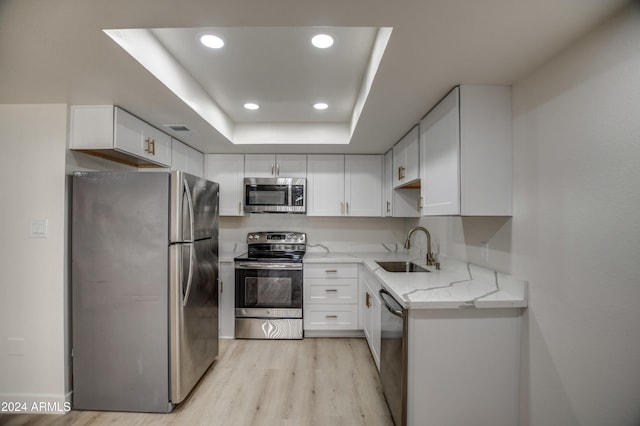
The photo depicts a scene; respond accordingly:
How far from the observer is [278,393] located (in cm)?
211

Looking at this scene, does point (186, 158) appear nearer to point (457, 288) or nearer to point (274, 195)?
point (274, 195)

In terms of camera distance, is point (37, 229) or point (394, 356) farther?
point (37, 229)

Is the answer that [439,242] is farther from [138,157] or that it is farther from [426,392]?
[138,157]

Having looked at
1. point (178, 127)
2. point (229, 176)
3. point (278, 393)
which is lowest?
point (278, 393)

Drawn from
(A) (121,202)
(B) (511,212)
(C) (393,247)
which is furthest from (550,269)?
(A) (121,202)

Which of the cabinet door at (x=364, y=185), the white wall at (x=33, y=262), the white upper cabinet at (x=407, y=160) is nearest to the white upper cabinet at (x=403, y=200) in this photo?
the white upper cabinet at (x=407, y=160)

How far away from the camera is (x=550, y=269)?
52.3 inches

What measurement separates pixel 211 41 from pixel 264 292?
2355 millimetres

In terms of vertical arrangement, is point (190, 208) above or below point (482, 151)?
below

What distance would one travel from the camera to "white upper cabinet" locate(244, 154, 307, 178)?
3.33 m

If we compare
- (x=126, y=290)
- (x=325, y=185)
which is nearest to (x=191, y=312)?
(x=126, y=290)

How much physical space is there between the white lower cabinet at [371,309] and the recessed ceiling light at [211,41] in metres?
1.97

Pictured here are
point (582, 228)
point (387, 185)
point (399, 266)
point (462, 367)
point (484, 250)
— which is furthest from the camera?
point (387, 185)

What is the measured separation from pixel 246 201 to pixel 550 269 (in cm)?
282
